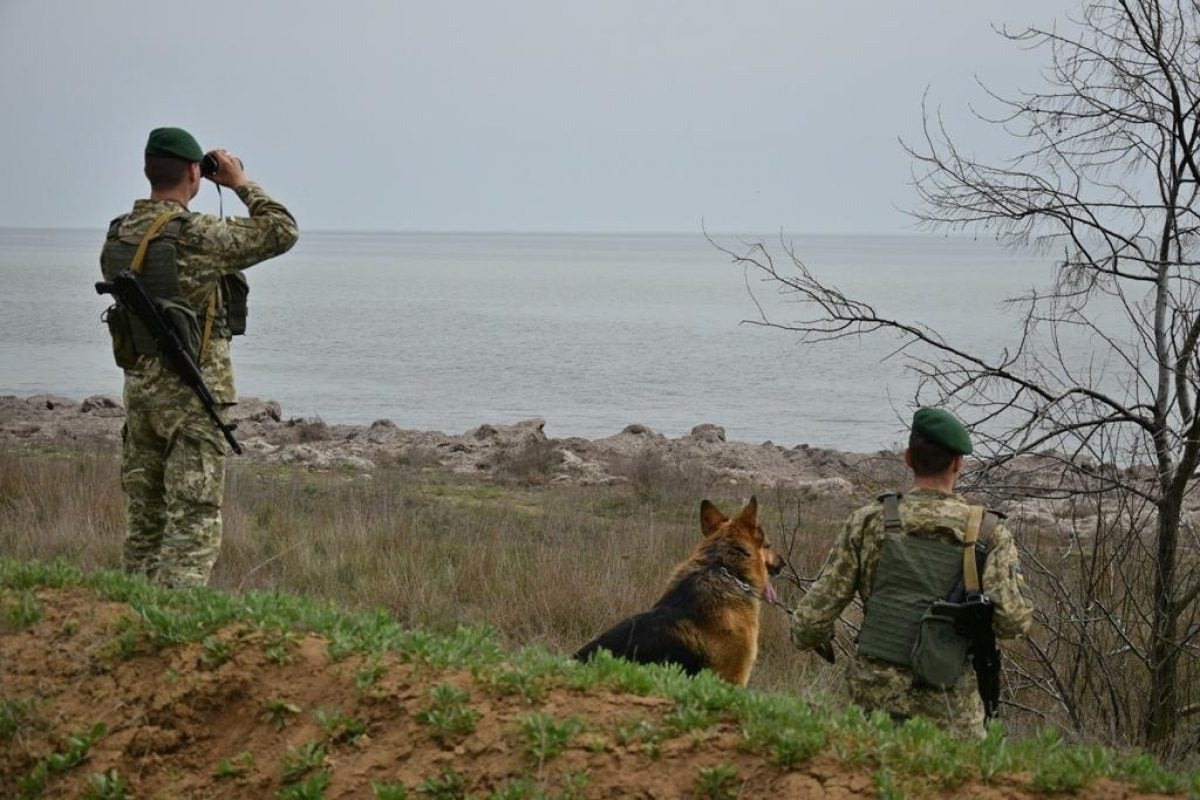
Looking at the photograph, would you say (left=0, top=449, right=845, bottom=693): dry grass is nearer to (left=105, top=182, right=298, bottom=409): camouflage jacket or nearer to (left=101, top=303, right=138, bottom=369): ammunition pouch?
(left=105, top=182, right=298, bottom=409): camouflage jacket

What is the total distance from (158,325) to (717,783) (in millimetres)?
3674

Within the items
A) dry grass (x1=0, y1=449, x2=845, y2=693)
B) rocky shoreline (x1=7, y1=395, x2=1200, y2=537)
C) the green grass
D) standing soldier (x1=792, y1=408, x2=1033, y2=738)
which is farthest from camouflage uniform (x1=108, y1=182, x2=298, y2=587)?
rocky shoreline (x1=7, y1=395, x2=1200, y2=537)

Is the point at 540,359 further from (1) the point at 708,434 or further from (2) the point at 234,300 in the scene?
(2) the point at 234,300

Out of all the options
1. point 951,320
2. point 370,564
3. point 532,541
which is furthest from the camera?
point 951,320

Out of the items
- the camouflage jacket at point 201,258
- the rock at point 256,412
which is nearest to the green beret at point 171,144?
the camouflage jacket at point 201,258

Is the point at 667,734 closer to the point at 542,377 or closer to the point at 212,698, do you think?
the point at 212,698

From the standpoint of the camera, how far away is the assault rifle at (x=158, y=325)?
6438 millimetres

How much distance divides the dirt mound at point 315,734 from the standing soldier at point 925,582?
0.94 metres

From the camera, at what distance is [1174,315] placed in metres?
7.37

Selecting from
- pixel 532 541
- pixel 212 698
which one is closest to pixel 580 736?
pixel 212 698

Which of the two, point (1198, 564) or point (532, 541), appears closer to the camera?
point (1198, 564)

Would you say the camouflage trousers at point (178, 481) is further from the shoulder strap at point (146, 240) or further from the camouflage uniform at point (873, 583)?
the camouflage uniform at point (873, 583)

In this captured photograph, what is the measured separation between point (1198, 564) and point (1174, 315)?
1400 millimetres

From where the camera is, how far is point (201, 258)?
6633mm
